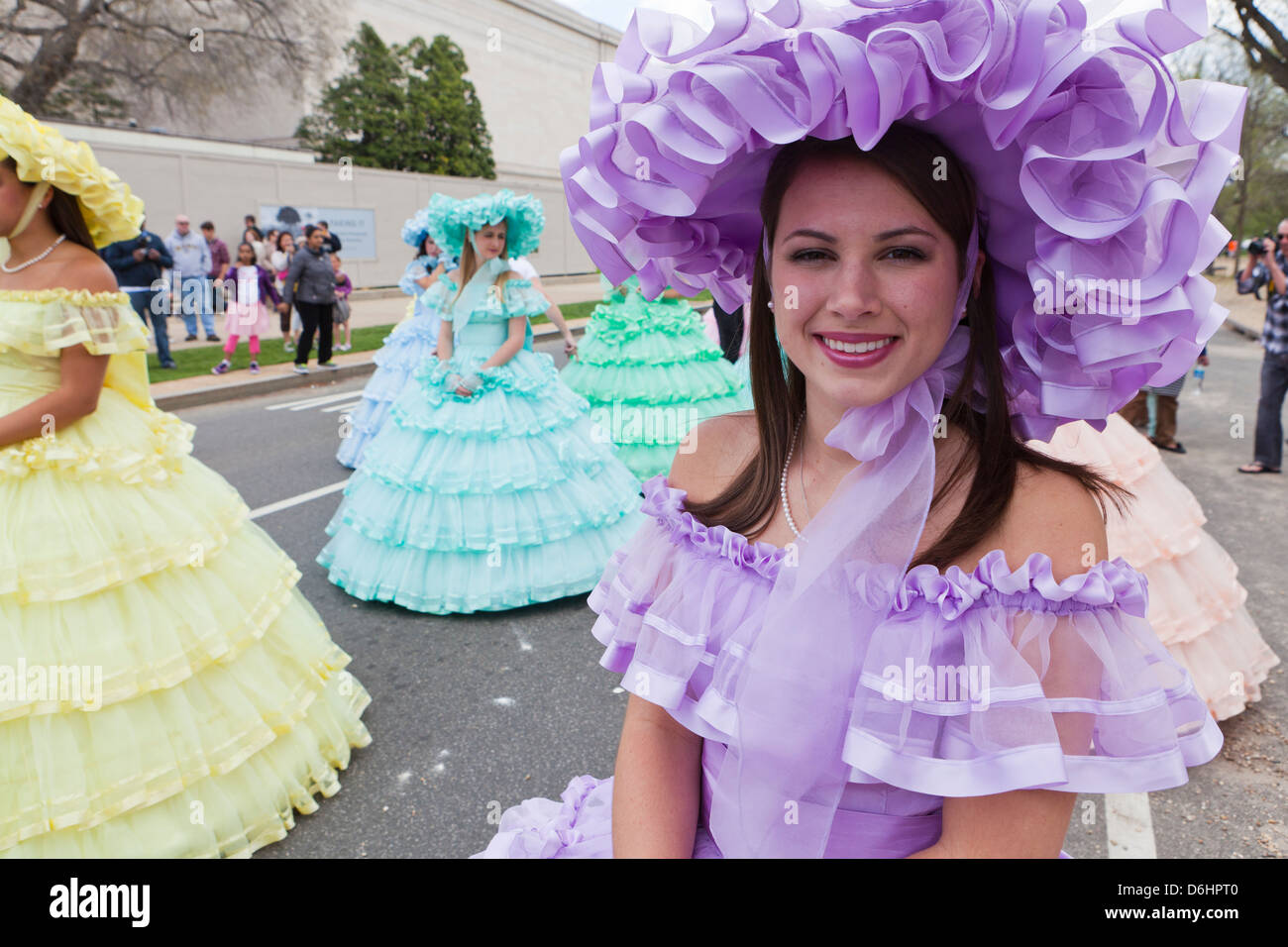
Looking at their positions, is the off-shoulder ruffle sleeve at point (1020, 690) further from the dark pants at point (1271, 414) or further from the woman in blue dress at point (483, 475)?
the dark pants at point (1271, 414)

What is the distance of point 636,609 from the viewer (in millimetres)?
1662

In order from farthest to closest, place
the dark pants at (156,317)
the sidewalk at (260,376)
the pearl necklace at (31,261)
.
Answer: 1. the dark pants at (156,317)
2. the sidewalk at (260,376)
3. the pearl necklace at (31,261)

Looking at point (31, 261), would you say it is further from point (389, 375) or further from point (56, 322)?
point (389, 375)

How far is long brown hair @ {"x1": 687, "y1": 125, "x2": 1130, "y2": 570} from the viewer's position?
1.32 meters

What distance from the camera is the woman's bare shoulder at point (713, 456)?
172 centimetres

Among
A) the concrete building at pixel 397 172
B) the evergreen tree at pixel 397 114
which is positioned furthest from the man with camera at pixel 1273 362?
the evergreen tree at pixel 397 114

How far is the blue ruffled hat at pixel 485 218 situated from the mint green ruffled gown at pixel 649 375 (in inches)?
77.1

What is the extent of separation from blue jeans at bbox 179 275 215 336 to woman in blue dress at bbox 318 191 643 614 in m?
11.6

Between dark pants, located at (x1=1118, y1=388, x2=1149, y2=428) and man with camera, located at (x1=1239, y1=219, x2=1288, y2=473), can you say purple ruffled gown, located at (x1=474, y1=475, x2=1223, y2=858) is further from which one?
dark pants, located at (x1=1118, y1=388, x2=1149, y2=428)
